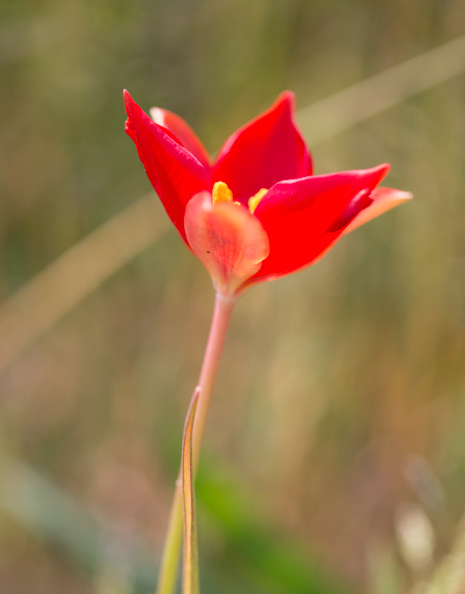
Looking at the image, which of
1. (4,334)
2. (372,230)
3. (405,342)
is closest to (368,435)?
(405,342)

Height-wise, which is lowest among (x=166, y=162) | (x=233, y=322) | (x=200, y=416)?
(x=200, y=416)

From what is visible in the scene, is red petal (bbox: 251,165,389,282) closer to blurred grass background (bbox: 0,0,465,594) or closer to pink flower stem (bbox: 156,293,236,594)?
pink flower stem (bbox: 156,293,236,594)

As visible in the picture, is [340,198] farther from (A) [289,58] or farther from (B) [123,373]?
(B) [123,373]

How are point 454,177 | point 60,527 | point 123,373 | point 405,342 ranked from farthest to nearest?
point 123,373, point 405,342, point 454,177, point 60,527

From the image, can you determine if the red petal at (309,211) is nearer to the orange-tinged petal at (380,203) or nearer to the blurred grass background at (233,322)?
the orange-tinged petal at (380,203)

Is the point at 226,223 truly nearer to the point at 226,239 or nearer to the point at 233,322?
the point at 226,239

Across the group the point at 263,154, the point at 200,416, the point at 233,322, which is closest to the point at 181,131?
the point at 263,154
